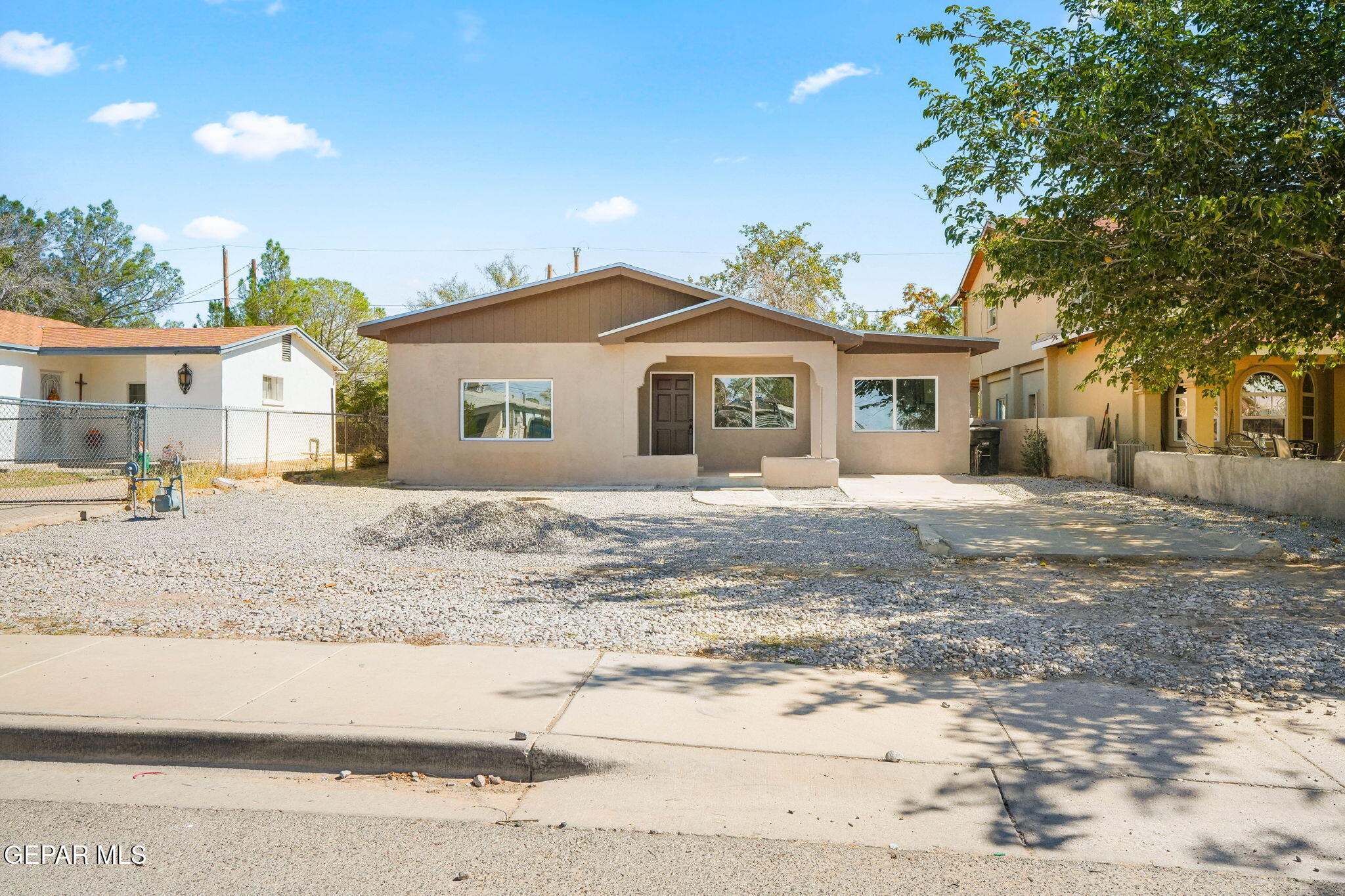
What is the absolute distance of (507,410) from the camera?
17.8m

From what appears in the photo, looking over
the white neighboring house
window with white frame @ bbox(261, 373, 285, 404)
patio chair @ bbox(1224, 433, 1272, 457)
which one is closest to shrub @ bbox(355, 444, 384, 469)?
the white neighboring house

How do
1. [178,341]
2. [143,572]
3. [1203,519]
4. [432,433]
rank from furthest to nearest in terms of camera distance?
[178,341] → [432,433] → [1203,519] → [143,572]

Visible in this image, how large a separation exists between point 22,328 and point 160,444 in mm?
5632

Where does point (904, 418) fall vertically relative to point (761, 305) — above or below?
below

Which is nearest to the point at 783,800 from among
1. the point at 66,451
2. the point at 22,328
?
the point at 66,451

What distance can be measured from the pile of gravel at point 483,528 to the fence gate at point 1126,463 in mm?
11204

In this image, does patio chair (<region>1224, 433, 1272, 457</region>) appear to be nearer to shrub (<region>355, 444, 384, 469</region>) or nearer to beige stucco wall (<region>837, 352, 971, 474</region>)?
beige stucco wall (<region>837, 352, 971, 474</region>)

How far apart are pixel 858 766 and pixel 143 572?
702 cm

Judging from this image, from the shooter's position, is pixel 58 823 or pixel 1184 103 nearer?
pixel 58 823

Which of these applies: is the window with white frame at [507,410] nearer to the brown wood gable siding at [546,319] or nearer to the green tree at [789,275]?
the brown wood gable siding at [546,319]

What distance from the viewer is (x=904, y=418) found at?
63.1 ft

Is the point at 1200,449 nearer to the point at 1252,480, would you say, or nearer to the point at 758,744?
the point at 1252,480

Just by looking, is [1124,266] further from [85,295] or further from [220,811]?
[85,295]

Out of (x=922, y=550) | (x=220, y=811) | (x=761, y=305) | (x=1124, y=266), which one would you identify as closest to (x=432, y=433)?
(x=761, y=305)
